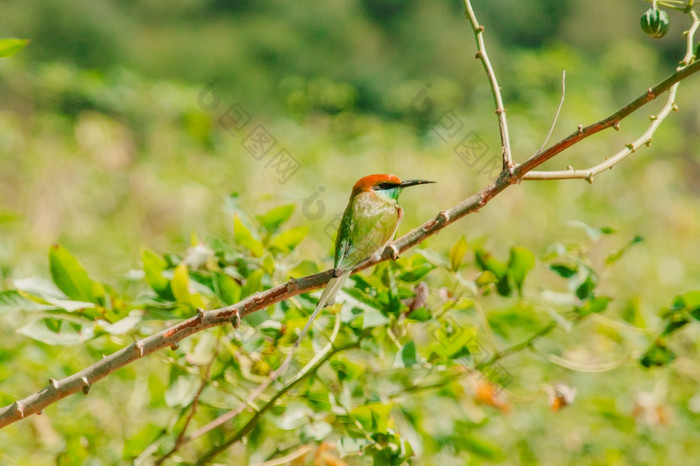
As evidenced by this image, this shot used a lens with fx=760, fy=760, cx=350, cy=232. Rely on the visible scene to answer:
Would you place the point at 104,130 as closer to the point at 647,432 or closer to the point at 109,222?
the point at 109,222

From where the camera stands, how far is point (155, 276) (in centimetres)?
79

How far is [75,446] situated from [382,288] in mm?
419

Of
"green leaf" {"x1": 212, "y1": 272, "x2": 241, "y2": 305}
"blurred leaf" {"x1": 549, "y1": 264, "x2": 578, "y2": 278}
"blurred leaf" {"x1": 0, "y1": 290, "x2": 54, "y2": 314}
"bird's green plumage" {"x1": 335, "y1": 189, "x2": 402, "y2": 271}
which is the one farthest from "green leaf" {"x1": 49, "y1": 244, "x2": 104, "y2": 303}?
"blurred leaf" {"x1": 549, "y1": 264, "x2": 578, "y2": 278}

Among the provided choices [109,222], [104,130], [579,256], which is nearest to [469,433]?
[579,256]

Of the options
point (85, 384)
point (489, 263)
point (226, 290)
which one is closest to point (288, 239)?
point (226, 290)

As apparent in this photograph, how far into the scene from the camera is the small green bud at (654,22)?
0.73m

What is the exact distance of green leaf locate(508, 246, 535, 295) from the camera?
874 mm

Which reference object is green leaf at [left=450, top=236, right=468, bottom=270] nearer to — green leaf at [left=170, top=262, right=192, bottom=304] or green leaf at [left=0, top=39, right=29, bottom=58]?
green leaf at [left=170, top=262, right=192, bottom=304]

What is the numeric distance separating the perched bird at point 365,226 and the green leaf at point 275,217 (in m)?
0.08

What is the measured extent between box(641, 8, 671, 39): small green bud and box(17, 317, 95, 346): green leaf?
630mm

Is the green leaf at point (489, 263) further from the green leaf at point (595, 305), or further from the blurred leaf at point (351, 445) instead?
the blurred leaf at point (351, 445)

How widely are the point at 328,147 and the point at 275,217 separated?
9.50 feet

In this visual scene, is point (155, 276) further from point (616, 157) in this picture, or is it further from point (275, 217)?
point (616, 157)

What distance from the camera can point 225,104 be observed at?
195 inches
